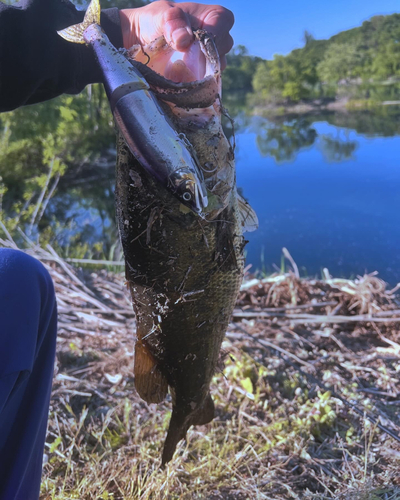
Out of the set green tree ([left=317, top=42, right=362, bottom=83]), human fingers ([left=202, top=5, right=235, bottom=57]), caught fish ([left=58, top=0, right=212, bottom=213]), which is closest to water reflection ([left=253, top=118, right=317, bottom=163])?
green tree ([left=317, top=42, right=362, bottom=83])

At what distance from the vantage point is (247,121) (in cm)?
2939

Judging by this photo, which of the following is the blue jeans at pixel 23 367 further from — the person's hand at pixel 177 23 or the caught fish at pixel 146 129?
the person's hand at pixel 177 23

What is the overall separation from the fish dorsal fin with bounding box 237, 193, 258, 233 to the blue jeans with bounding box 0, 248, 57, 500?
2.67 ft

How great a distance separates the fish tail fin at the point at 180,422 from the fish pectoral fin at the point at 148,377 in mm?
170

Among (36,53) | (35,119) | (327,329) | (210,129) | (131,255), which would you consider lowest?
(327,329)

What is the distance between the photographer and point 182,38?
1122 mm

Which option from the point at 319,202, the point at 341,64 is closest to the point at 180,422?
the point at 319,202

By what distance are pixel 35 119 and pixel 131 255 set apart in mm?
14637

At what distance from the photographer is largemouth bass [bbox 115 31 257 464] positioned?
1.09 m

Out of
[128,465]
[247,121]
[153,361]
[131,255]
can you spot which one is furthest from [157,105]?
[247,121]

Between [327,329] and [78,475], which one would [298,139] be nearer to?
[327,329]

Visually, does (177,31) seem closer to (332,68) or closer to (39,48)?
(39,48)

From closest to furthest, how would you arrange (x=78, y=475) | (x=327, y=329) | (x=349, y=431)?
(x=78, y=475) → (x=349, y=431) → (x=327, y=329)

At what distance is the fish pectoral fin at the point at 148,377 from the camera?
4.87 ft
